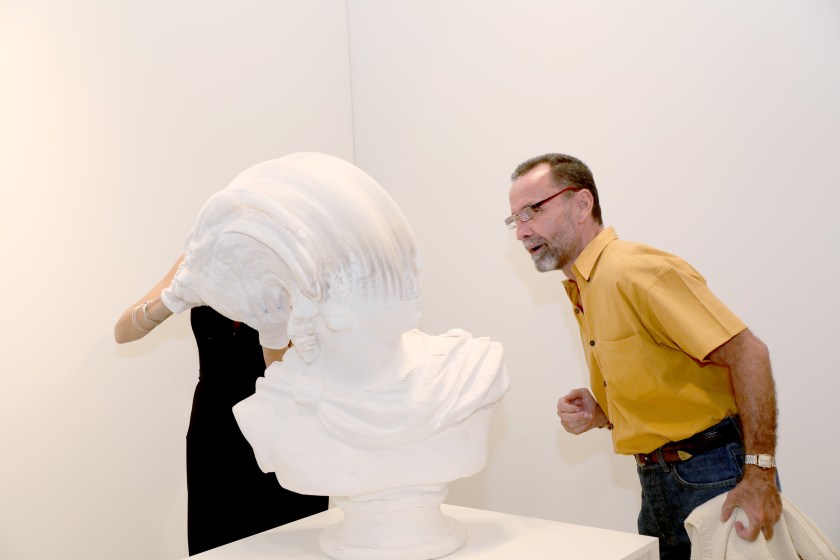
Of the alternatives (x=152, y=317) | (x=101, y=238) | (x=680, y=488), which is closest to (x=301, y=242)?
(x=152, y=317)

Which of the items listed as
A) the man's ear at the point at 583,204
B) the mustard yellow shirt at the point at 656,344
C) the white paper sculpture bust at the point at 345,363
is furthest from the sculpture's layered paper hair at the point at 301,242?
the man's ear at the point at 583,204

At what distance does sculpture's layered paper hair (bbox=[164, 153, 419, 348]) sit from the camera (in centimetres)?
188

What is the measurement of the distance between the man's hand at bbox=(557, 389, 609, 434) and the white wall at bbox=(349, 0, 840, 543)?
Result: 32.9 inches

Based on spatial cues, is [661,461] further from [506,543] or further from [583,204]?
[583,204]

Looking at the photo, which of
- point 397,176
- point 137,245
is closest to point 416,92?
point 397,176

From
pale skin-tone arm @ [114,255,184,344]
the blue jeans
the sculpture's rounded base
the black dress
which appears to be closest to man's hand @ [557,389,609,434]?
the blue jeans

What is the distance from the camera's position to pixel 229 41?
3.76 metres

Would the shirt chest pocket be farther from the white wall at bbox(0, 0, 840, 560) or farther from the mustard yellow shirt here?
the white wall at bbox(0, 0, 840, 560)

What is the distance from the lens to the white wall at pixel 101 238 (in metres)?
2.99

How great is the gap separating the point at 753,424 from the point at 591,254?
666 millimetres

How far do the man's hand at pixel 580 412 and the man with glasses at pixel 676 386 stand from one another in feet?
0.33

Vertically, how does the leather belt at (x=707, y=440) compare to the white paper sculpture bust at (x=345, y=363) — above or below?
below

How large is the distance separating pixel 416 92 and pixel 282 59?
689mm

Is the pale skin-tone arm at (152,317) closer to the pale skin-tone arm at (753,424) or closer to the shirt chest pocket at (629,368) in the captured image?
the shirt chest pocket at (629,368)
